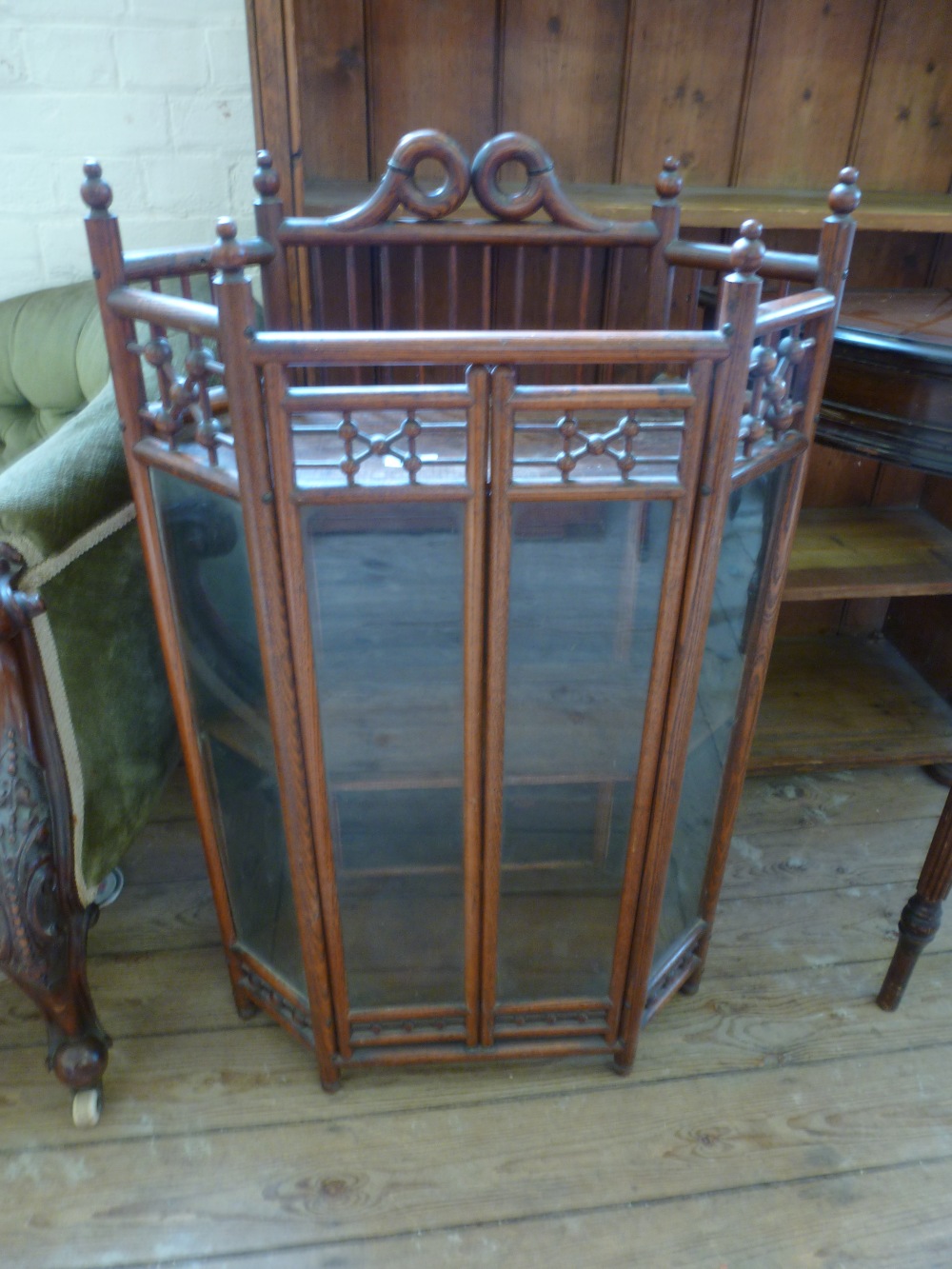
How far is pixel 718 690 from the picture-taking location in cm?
96

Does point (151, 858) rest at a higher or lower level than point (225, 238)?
lower

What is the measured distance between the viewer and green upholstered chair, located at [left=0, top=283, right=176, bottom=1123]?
0.85 meters

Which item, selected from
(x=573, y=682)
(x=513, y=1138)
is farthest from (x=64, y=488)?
(x=513, y=1138)

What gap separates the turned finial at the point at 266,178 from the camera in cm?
94

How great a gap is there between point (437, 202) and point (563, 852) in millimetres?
684

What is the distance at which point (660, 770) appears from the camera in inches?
35.1

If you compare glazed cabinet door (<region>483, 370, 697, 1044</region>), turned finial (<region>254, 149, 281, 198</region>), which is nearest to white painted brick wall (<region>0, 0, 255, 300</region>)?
turned finial (<region>254, 149, 281, 198</region>)

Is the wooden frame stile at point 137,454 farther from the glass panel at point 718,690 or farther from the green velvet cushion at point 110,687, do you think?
the glass panel at point 718,690

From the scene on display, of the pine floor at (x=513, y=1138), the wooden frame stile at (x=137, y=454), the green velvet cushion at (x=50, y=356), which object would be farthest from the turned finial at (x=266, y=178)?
the pine floor at (x=513, y=1138)

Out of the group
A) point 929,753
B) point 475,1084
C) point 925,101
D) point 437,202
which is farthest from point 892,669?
point 437,202

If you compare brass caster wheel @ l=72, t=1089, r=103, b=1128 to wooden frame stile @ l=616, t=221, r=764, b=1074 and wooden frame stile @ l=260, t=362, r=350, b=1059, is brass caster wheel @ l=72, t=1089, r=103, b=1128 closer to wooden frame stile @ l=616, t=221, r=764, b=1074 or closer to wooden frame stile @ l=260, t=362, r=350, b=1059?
wooden frame stile @ l=260, t=362, r=350, b=1059

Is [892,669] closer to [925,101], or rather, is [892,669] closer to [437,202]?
[925,101]

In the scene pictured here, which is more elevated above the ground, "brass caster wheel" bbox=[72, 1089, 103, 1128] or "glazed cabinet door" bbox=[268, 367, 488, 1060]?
"glazed cabinet door" bbox=[268, 367, 488, 1060]

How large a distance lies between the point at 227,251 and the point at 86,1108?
948 mm
